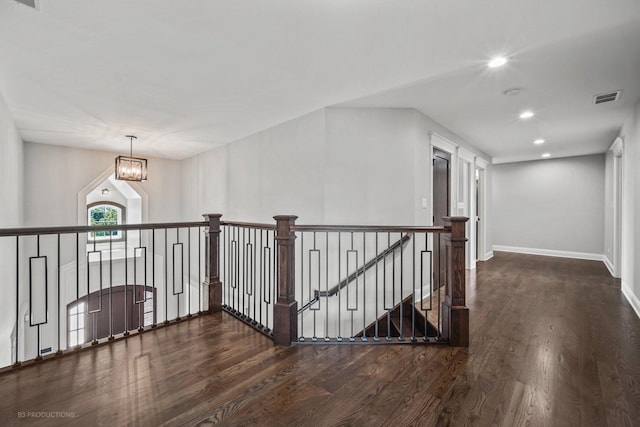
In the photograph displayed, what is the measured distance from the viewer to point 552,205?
22.9ft

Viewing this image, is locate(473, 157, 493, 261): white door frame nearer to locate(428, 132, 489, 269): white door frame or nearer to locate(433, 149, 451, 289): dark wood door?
locate(428, 132, 489, 269): white door frame

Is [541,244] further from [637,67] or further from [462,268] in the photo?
[462,268]

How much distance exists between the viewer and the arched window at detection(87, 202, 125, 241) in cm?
738

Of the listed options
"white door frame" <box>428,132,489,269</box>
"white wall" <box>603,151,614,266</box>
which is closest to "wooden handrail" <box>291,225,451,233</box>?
"white door frame" <box>428,132,489,269</box>

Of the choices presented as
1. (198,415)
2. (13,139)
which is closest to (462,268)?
(198,415)

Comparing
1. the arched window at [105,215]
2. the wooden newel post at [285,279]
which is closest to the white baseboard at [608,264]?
the wooden newel post at [285,279]

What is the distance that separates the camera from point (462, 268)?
2387 millimetres

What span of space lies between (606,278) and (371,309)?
4.25 m

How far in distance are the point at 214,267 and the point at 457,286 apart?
2421 millimetres

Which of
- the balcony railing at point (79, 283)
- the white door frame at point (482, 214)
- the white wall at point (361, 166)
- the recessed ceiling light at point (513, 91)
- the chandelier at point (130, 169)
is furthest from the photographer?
the white door frame at point (482, 214)

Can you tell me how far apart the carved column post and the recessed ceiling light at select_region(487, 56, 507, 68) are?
2.97m

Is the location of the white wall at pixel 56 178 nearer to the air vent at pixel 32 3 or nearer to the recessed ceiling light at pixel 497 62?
the air vent at pixel 32 3

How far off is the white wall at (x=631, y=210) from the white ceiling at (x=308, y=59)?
0.90ft

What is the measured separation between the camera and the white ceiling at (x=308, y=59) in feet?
6.11
